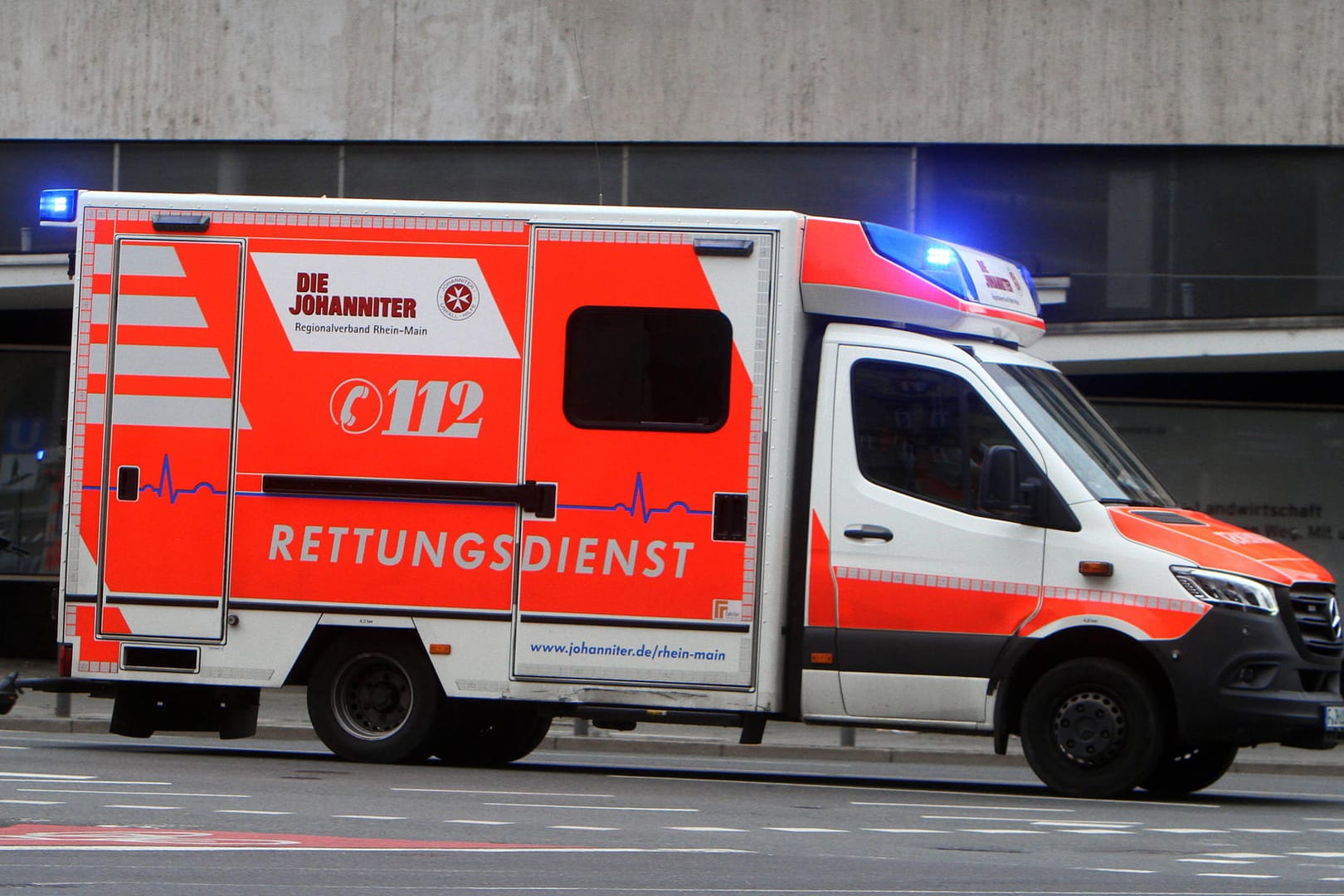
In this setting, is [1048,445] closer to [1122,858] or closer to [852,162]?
[1122,858]

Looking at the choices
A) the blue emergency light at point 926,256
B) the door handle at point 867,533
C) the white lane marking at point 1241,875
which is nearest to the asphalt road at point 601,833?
the white lane marking at point 1241,875

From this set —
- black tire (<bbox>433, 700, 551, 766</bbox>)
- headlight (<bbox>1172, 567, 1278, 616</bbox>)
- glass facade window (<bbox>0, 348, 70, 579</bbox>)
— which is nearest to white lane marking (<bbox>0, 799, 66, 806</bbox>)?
black tire (<bbox>433, 700, 551, 766</bbox>)

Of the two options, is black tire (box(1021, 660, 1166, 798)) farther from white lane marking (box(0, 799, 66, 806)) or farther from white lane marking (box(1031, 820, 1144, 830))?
white lane marking (box(0, 799, 66, 806))

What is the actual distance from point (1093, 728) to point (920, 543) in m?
1.32

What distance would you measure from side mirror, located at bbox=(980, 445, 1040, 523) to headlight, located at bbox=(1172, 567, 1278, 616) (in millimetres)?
822

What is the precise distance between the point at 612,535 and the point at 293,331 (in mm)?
2188

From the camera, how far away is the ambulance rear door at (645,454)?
36.3ft

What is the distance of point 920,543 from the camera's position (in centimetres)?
1093

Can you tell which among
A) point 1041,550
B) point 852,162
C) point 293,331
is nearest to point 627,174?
point 852,162

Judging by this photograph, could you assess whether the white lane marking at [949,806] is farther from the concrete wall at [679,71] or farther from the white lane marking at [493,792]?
the concrete wall at [679,71]

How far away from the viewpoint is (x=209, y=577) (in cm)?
1166

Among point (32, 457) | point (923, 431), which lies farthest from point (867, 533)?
point (32, 457)

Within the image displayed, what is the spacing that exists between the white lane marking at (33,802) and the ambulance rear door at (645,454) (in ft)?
9.38

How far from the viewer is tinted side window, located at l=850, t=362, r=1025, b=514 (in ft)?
36.0
